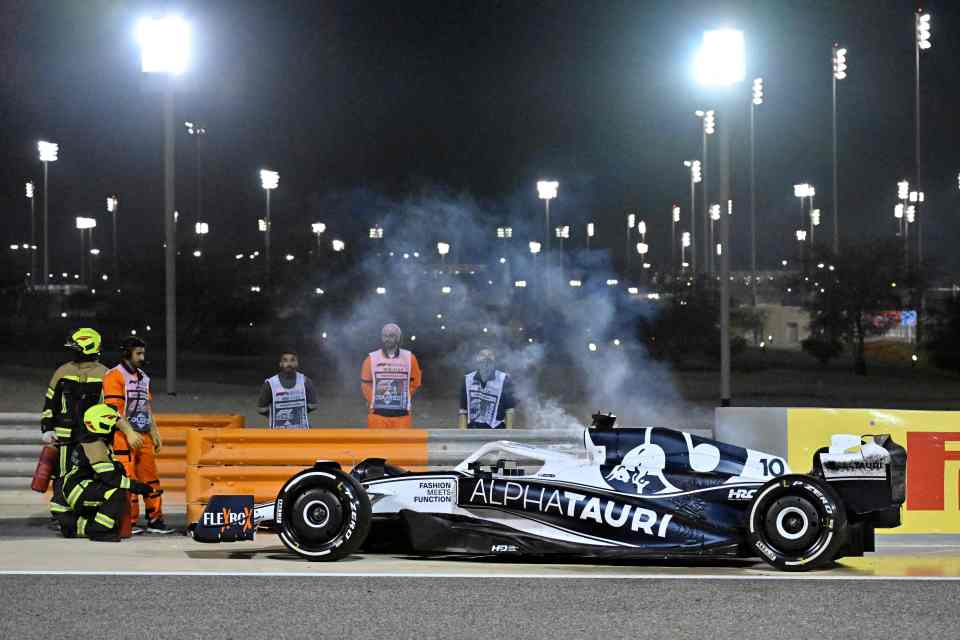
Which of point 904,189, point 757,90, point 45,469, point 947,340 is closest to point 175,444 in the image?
point 45,469

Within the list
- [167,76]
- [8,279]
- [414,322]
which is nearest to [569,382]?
[414,322]

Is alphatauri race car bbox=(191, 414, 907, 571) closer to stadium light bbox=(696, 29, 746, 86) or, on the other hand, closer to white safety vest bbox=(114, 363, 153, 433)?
white safety vest bbox=(114, 363, 153, 433)

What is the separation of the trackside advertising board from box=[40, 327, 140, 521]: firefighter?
5.61m

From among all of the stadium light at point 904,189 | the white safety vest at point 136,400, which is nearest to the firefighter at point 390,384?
the white safety vest at point 136,400

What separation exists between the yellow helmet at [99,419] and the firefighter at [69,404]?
12 cm

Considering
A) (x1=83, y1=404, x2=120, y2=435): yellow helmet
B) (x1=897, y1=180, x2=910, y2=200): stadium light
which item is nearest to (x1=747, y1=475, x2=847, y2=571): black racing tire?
(x1=83, y1=404, x2=120, y2=435): yellow helmet

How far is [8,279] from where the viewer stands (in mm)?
80562

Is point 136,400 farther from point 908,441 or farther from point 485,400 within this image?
point 908,441

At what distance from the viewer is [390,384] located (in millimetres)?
12227

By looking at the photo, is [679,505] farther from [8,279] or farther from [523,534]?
[8,279]

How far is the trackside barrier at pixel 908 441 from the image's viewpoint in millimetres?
10148

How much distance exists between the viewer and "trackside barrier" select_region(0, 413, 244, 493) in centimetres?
1230

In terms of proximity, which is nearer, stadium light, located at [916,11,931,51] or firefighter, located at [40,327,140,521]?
firefighter, located at [40,327,140,521]

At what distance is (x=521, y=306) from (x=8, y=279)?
55.6m
